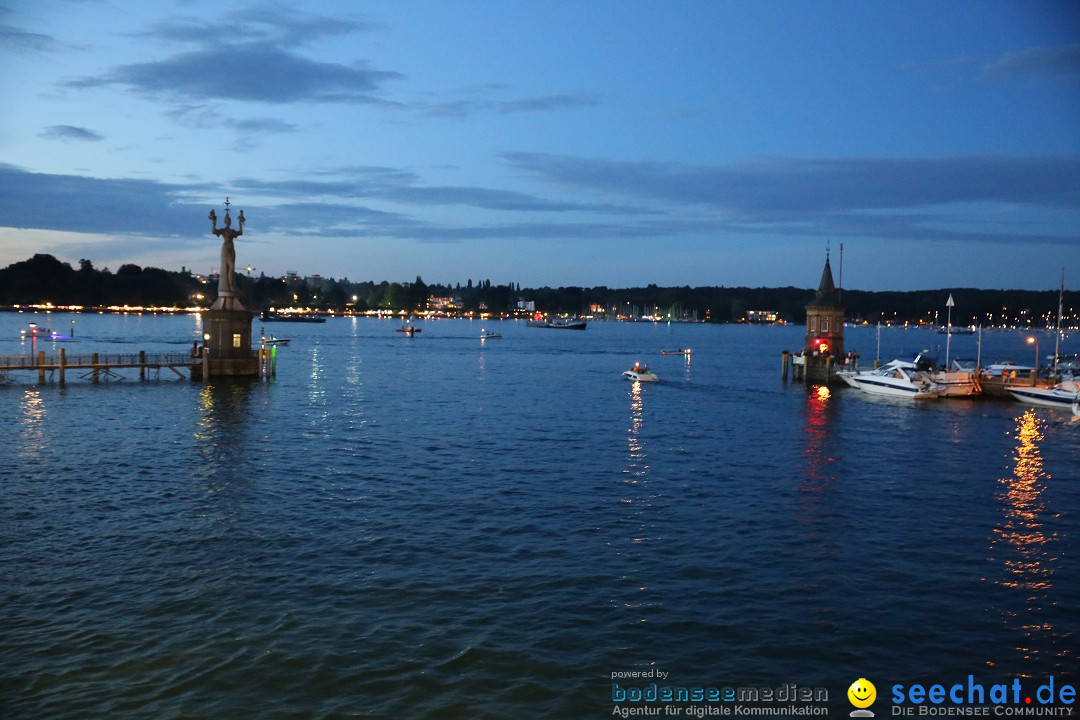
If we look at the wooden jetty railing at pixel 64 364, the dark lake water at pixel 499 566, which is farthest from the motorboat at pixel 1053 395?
the wooden jetty railing at pixel 64 364

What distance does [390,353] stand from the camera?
437 ft

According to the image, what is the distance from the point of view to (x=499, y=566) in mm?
21031

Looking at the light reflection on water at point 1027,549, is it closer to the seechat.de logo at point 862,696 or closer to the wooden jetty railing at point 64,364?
the seechat.de logo at point 862,696

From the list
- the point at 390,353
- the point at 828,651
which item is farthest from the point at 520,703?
the point at 390,353

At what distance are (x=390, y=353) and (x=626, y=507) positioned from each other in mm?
108839

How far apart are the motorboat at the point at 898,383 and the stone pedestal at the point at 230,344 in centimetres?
5104

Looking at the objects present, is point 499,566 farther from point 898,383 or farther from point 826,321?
point 826,321

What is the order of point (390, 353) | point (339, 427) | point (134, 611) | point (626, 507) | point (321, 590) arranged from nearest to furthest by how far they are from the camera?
point (134, 611), point (321, 590), point (626, 507), point (339, 427), point (390, 353)

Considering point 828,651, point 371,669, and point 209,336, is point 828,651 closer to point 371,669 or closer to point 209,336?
point 371,669

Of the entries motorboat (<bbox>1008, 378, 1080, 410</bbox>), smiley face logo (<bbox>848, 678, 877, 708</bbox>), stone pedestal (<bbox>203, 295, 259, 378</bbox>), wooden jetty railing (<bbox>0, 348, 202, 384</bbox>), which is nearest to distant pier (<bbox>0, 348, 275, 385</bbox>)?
wooden jetty railing (<bbox>0, 348, 202, 384</bbox>)

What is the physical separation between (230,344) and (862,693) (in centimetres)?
6171

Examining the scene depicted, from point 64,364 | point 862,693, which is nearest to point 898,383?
point 862,693

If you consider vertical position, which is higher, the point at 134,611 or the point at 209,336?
the point at 209,336

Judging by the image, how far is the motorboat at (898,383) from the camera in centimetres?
6812
